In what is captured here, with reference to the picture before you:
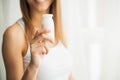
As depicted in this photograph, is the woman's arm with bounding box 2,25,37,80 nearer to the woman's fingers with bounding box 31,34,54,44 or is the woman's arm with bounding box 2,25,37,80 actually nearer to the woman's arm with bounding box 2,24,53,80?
the woman's arm with bounding box 2,24,53,80

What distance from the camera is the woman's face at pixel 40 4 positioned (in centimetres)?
105

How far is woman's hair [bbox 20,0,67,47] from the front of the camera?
1.03m

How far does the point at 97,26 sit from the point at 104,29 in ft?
0.13

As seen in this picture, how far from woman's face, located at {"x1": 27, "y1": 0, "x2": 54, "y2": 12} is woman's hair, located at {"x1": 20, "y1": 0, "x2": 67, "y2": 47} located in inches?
0.7

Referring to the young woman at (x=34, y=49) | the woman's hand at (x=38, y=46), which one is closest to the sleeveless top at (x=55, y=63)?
the young woman at (x=34, y=49)

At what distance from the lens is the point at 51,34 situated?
90 cm

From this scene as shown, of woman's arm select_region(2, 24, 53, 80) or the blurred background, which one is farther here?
the blurred background

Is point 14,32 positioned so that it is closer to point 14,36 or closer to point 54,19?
point 14,36

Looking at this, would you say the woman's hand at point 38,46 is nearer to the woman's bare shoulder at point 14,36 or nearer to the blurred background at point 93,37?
the woman's bare shoulder at point 14,36

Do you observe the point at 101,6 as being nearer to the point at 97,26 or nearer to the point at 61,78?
the point at 97,26

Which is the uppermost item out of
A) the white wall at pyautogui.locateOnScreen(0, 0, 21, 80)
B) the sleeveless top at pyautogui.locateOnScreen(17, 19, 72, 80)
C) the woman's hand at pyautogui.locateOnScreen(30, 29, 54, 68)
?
the white wall at pyautogui.locateOnScreen(0, 0, 21, 80)

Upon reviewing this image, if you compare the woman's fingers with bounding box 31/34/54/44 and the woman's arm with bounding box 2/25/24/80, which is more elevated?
the woman's fingers with bounding box 31/34/54/44

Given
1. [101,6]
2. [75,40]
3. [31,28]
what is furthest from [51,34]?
[101,6]

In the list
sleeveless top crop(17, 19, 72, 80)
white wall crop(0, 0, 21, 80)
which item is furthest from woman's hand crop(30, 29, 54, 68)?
white wall crop(0, 0, 21, 80)
